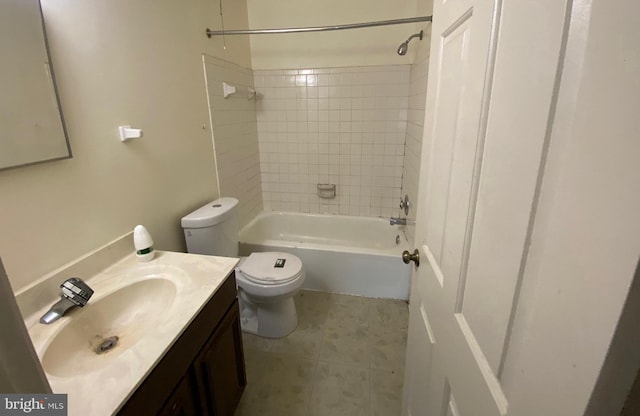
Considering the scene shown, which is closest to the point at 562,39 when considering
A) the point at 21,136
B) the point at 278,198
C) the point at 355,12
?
the point at 21,136

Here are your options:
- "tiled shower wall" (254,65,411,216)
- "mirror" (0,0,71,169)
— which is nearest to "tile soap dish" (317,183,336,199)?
"tiled shower wall" (254,65,411,216)

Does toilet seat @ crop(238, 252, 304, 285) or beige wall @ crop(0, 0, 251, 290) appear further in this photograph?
toilet seat @ crop(238, 252, 304, 285)

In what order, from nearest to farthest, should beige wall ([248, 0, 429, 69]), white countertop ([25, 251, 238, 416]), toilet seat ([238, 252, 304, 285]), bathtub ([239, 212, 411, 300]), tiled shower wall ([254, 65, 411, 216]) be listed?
1. white countertop ([25, 251, 238, 416])
2. toilet seat ([238, 252, 304, 285])
3. bathtub ([239, 212, 411, 300])
4. beige wall ([248, 0, 429, 69])
5. tiled shower wall ([254, 65, 411, 216])

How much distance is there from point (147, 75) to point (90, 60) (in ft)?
0.99

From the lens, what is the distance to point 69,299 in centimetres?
92

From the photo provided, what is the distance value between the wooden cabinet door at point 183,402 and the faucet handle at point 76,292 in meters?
0.40

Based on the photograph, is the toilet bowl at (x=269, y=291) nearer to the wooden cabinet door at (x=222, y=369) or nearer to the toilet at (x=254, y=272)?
the toilet at (x=254, y=272)

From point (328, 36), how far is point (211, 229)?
1929 millimetres

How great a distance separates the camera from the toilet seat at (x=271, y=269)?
1752 millimetres

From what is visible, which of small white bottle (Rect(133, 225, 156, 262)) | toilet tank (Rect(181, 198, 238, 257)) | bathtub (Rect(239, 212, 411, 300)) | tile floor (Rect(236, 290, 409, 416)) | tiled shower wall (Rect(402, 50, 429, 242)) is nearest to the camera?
small white bottle (Rect(133, 225, 156, 262))

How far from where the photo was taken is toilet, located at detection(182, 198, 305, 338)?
5.42 feet

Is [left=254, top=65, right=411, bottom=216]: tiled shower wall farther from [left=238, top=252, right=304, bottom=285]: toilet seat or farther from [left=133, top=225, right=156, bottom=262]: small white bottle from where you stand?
[left=133, top=225, right=156, bottom=262]: small white bottle

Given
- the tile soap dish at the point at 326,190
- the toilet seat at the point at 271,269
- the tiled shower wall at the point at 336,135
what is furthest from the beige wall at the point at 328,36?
the toilet seat at the point at 271,269

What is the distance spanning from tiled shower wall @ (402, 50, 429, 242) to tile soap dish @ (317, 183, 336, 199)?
678mm
